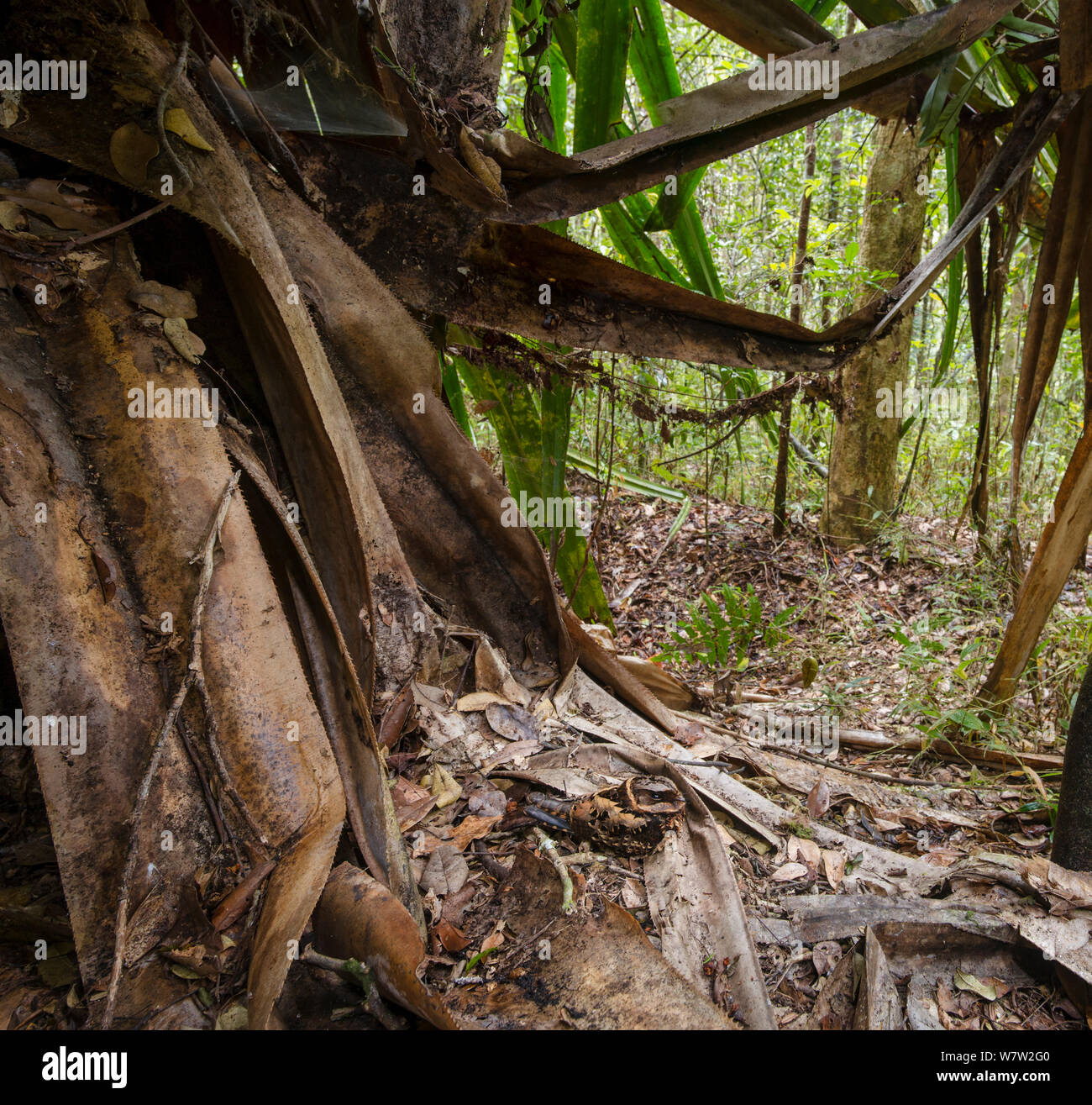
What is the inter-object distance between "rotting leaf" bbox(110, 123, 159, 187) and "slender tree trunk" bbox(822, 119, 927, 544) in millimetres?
4434

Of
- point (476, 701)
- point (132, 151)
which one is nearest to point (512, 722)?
point (476, 701)

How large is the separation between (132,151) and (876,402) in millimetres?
4884

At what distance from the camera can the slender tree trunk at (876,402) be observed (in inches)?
191

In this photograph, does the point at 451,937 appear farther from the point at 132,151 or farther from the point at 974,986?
the point at 132,151

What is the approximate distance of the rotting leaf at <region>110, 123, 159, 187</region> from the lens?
137 cm

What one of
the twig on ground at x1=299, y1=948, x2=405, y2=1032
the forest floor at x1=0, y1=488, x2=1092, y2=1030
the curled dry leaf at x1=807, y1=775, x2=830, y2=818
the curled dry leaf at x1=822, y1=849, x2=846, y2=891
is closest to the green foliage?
the forest floor at x1=0, y1=488, x2=1092, y2=1030

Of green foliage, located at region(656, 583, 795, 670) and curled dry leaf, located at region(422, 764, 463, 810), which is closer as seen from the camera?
curled dry leaf, located at region(422, 764, 463, 810)

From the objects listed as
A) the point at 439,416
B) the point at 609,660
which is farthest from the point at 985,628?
the point at 439,416

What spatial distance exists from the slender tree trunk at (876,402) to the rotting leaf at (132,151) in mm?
4434

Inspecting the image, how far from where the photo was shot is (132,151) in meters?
1.37

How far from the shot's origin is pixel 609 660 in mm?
2299

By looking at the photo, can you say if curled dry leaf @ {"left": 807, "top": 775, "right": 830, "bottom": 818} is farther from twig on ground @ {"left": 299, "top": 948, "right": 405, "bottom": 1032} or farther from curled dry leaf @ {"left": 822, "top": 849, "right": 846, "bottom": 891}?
twig on ground @ {"left": 299, "top": 948, "right": 405, "bottom": 1032}

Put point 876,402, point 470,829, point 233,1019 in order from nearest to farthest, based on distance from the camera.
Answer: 1. point 233,1019
2. point 470,829
3. point 876,402

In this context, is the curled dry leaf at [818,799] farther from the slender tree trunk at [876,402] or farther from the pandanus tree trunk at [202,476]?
the slender tree trunk at [876,402]
